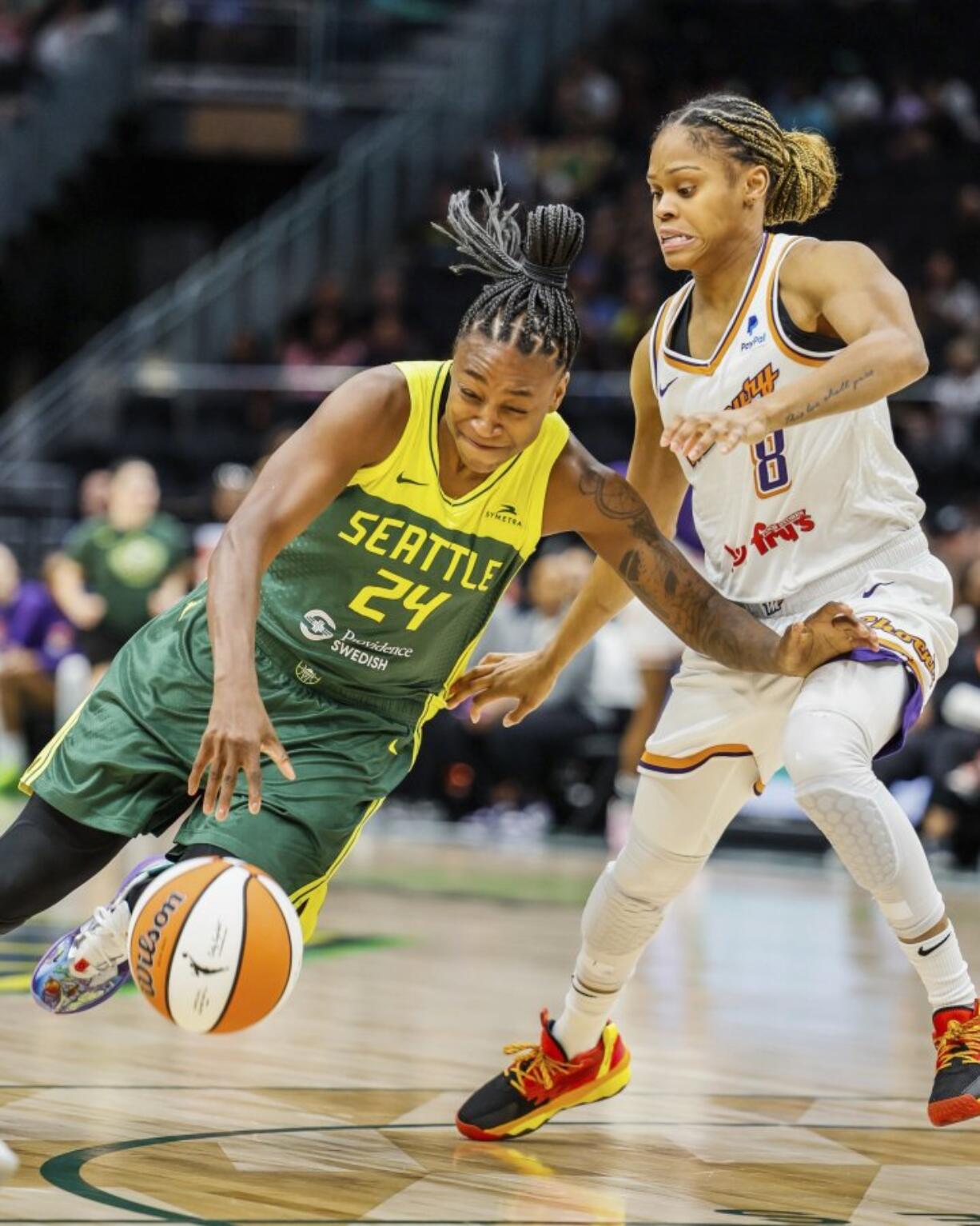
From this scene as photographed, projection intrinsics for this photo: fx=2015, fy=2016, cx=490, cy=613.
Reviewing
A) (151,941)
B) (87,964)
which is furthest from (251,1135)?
(151,941)

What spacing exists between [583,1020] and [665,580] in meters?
0.96

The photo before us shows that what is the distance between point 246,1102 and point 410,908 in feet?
12.5

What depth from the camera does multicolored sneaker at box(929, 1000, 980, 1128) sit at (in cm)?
353

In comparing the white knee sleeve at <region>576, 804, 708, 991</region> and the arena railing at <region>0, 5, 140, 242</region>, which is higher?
the arena railing at <region>0, 5, 140, 242</region>

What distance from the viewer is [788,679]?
3.91 m

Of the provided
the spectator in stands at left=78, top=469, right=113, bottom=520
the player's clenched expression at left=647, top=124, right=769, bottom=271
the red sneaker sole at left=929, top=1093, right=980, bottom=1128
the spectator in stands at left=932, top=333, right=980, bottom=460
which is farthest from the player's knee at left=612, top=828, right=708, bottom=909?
the spectator in stands at left=932, top=333, right=980, bottom=460

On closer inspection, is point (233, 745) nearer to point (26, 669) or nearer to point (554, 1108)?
point (554, 1108)

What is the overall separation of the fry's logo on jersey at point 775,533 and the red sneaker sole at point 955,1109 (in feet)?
3.61

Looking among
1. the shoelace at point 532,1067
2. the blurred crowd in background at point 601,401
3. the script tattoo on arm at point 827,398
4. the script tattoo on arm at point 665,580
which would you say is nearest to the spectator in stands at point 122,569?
the blurred crowd in background at point 601,401

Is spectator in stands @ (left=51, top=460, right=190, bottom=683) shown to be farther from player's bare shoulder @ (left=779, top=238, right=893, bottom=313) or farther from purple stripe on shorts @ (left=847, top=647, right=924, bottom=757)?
purple stripe on shorts @ (left=847, top=647, right=924, bottom=757)

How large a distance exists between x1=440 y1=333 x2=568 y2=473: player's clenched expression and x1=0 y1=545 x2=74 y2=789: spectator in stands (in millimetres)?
9098

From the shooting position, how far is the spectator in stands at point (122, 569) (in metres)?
11.0

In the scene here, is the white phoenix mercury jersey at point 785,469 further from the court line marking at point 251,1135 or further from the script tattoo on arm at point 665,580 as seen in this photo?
the court line marking at point 251,1135

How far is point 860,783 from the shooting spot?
3596mm
